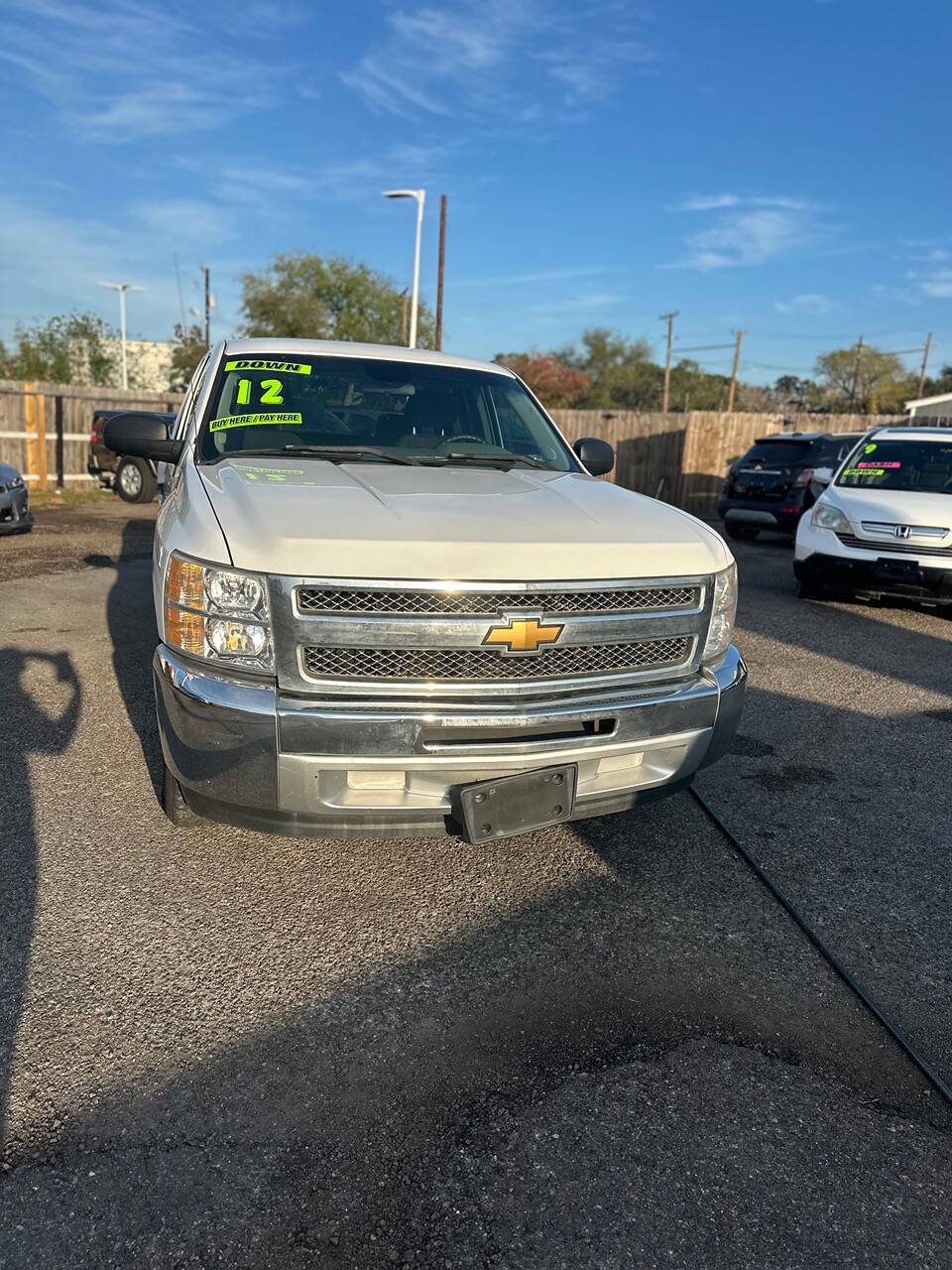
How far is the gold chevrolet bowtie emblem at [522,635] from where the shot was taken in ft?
9.17

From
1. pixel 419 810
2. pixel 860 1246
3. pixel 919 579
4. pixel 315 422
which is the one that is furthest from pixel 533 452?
pixel 919 579

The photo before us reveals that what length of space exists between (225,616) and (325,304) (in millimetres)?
48080

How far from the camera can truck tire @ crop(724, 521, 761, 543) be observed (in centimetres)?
1454

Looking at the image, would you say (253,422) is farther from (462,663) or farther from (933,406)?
(933,406)

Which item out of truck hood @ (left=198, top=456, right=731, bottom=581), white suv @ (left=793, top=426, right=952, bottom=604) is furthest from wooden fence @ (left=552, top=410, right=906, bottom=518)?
truck hood @ (left=198, top=456, right=731, bottom=581)

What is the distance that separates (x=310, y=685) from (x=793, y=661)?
198 inches

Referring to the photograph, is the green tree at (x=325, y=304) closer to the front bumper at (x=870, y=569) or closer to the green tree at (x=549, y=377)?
the green tree at (x=549, y=377)

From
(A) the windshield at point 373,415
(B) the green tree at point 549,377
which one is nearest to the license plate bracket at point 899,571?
(A) the windshield at point 373,415

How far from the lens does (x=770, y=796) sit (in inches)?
168

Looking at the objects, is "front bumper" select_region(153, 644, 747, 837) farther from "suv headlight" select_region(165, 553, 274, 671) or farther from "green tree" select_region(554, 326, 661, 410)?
"green tree" select_region(554, 326, 661, 410)

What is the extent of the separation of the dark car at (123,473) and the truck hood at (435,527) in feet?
47.4

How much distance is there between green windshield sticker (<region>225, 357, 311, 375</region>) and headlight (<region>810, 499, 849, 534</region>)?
603 cm

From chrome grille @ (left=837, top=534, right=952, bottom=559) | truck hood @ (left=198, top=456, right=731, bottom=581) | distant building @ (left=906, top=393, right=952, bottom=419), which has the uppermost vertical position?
distant building @ (left=906, top=393, right=952, bottom=419)

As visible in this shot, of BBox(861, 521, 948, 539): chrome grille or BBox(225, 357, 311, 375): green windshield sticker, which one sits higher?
BBox(225, 357, 311, 375): green windshield sticker
